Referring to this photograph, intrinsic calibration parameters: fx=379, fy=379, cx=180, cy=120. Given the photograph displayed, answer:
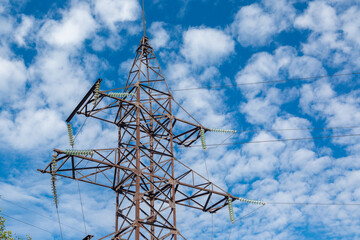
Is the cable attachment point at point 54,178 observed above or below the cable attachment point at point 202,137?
below

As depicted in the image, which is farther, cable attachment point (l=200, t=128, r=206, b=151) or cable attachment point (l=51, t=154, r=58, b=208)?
cable attachment point (l=200, t=128, r=206, b=151)

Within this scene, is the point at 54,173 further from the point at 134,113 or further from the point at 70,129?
the point at 134,113

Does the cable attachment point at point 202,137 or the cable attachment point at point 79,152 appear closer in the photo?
the cable attachment point at point 79,152

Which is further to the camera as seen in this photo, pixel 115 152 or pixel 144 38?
pixel 144 38

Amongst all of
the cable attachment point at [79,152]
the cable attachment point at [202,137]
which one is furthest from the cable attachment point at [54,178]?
Result: the cable attachment point at [202,137]

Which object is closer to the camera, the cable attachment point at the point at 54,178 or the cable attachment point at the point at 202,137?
the cable attachment point at the point at 54,178

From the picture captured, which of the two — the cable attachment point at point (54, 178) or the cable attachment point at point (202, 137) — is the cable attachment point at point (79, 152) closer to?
the cable attachment point at point (54, 178)

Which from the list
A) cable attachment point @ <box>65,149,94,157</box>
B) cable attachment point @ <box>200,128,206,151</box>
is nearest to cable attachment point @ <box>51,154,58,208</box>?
cable attachment point @ <box>65,149,94,157</box>

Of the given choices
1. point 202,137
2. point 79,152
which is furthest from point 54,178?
point 202,137

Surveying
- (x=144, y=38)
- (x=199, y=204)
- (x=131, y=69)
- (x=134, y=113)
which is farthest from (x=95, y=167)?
(x=144, y=38)

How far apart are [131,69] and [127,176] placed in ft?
33.5

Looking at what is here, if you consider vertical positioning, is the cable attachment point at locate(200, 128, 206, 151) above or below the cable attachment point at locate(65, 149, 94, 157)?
above

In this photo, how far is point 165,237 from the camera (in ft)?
78.3

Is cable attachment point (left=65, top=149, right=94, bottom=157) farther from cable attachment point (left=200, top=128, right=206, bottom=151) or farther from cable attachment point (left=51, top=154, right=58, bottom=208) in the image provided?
cable attachment point (left=200, top=128, right=206, bottom=151)
